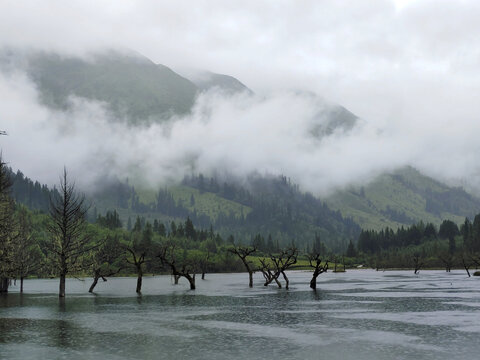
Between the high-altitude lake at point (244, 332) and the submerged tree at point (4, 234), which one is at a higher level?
the submerged tree at point (4, 234)

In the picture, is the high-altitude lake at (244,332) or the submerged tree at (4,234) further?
the submerged tree at (4,234)

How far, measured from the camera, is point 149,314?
59.9 metres

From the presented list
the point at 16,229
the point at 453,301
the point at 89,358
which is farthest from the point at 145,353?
the point at 16,229

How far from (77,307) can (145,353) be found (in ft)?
132

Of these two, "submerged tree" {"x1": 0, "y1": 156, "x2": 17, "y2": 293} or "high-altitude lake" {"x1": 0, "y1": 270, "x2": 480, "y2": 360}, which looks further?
"submerged tree" {"x1": 0, "y1": 156, "x2": 17, "y2": 293}

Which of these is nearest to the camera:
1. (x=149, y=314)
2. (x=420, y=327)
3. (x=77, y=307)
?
(x=420, y=327)

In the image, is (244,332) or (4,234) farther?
(4,234)

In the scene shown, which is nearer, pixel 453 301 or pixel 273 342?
pixel 273 342

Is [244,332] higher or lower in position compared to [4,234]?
lower

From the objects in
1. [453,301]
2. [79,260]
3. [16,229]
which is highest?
[16,229]

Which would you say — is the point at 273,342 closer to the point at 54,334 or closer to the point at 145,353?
the point at 145,353

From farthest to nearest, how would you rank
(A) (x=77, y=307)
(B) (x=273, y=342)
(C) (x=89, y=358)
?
(A) (x=77, y=307) → (B) (x=273, y=342) → (C) (x=89, y=358)

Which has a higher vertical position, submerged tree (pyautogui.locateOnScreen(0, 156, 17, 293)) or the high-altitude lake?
submerged tree (pyautogui.locateOnScreen(0, 156, 17, 293))

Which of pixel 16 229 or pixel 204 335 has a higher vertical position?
pixel 16 229
